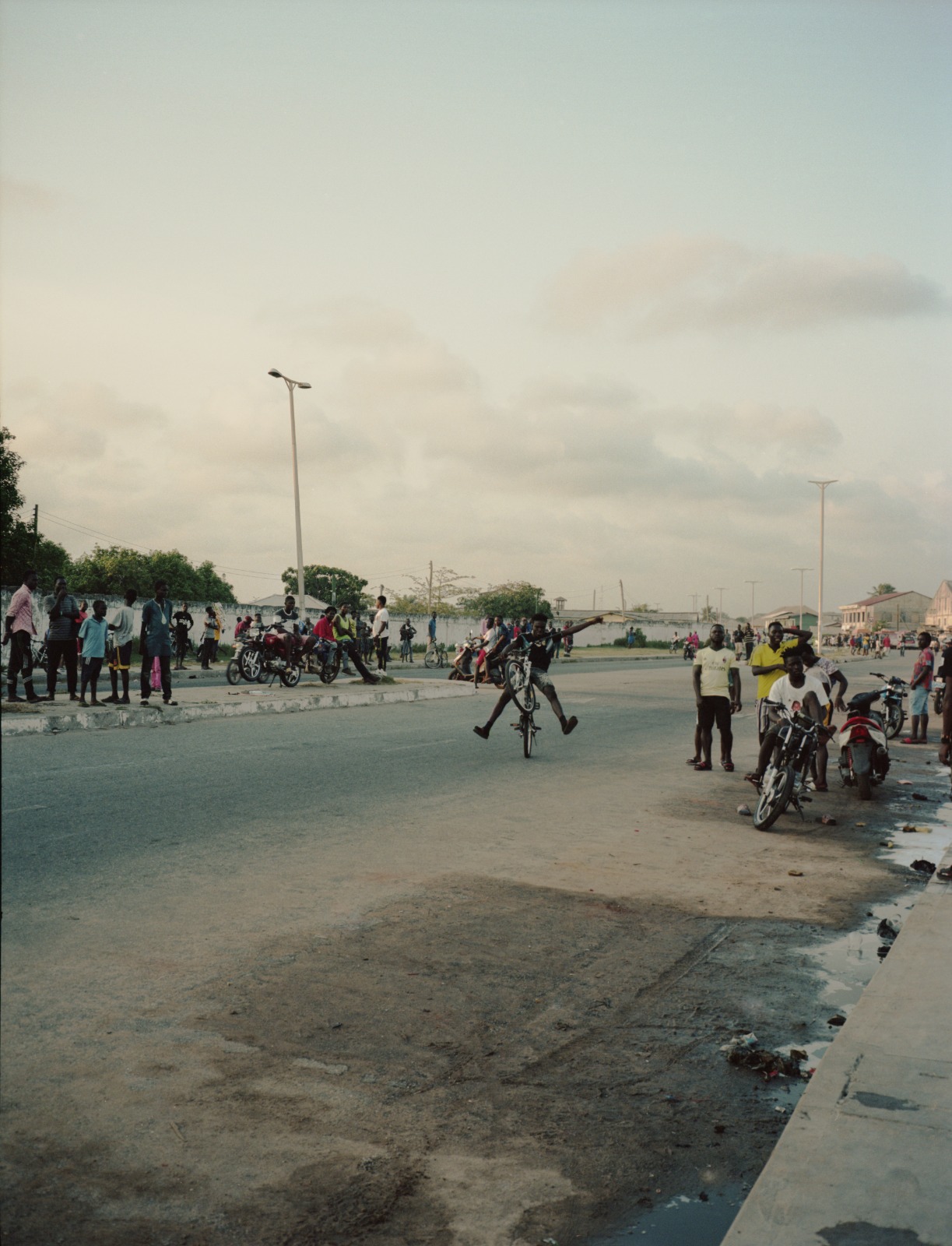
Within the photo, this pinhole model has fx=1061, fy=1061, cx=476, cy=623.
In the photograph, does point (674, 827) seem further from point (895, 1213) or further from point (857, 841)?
point (895, 1213)

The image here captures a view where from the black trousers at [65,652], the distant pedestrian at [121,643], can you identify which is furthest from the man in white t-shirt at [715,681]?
the black trousers at [65,652]

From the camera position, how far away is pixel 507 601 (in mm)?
97312

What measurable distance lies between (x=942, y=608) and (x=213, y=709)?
15866 cm

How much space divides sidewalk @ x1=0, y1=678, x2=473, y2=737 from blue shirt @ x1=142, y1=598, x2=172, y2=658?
840 millimetres

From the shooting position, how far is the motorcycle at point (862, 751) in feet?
36.1

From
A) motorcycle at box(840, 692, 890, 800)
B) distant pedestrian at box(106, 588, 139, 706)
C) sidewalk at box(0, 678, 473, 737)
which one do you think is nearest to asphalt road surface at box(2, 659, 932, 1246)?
motorcycle at box(840, 692, 890, 800)

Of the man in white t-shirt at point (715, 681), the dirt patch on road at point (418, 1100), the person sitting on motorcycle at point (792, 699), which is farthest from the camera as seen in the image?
the man in white t-shirt at point (715, 681)

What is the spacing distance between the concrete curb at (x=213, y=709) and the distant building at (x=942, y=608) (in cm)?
13209

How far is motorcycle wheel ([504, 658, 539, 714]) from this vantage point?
503 inches

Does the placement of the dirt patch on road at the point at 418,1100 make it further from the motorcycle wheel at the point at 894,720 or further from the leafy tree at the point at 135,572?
the leafy tree at the point at 135,572

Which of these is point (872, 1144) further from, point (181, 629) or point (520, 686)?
point (181, 629)

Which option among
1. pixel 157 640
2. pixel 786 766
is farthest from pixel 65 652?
pixel 786 766

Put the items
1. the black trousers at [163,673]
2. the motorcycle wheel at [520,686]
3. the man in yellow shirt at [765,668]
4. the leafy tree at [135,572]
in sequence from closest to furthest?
the man in yellow shirt at [765,668] → the motorcycle wheel at [520,686] → the black trousers at [163,673] → the leafy tree at [135,572]

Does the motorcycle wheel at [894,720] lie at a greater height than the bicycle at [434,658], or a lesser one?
lesser
